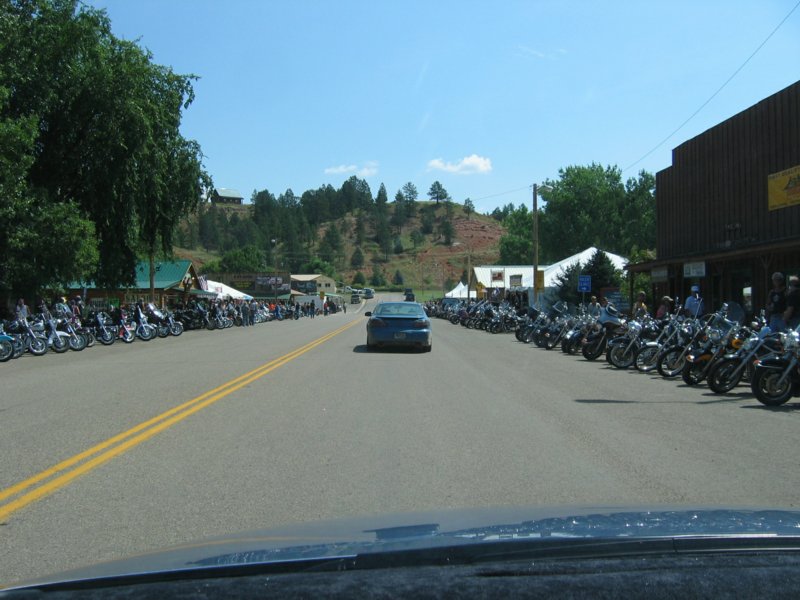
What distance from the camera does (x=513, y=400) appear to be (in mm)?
11070

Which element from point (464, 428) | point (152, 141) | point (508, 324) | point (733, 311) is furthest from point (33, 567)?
point (508, 324)

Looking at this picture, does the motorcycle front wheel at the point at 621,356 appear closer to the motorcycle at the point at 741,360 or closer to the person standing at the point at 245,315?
the motorcycle at the point at 741,360

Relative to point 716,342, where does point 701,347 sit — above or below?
below

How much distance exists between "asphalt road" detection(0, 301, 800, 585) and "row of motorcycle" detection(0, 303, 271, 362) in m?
8.26

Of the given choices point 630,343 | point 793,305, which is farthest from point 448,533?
point 630,343

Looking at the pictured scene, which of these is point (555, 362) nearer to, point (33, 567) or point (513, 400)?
point (513, 400)

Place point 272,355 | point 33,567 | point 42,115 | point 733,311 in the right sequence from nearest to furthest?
point 33,567 → point 733,311 → point 272,355 → point 42,115

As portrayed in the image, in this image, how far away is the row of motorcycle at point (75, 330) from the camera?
21.5 m

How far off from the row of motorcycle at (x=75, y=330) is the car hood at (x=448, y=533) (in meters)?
20.1

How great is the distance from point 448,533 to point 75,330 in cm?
2495

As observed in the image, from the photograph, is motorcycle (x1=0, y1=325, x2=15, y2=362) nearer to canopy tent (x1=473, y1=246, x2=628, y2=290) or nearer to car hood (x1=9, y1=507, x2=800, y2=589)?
car hood (x1=9, y1=507, x2=800, y2=589)

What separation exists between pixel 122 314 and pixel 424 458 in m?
24.0

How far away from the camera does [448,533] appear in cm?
256

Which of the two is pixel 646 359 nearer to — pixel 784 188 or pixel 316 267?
pixel 784 188
